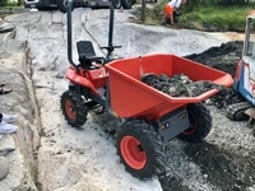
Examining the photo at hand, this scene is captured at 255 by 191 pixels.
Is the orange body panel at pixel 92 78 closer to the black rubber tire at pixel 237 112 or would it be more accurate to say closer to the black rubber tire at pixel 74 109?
the black rubber tire at pixel 74 109

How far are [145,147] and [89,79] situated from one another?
1.29 meters

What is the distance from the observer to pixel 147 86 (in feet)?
11.8

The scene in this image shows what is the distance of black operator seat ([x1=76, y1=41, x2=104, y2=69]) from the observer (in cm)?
476

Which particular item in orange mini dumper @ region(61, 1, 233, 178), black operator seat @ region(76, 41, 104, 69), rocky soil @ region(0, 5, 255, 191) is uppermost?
black operator seat @ region(76, 41, 104, 69)

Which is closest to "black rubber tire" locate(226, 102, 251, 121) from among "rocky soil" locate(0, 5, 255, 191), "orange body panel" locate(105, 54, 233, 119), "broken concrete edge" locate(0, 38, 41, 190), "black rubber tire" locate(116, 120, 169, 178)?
"rocky soil" locate(0, 5, 255, 191)

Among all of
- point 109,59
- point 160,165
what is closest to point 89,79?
point 109,59

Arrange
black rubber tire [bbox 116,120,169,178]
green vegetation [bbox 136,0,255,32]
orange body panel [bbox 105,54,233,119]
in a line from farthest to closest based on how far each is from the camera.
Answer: green vegetation [bbox 136,0,255,32], black rubber tire [bbox 116,120,169,178], orange body panel [bbox 105,54,233,119]

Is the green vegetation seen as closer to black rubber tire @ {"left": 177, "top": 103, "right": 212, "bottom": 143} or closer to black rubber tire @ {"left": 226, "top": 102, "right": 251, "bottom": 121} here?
black rubber tire @ {"left": 226, "top": 102, "right": 251, "bottom": 121}

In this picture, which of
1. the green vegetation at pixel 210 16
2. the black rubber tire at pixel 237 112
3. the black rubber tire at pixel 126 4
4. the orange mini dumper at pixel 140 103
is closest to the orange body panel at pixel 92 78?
the orange mini dumper at pixel 140 103

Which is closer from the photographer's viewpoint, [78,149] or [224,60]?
[78,149]

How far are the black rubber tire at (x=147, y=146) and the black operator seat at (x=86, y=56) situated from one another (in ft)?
3.69

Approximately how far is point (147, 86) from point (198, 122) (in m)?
1.18

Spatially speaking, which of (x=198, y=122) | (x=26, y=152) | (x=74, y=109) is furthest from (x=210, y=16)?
(x=26, y=152)

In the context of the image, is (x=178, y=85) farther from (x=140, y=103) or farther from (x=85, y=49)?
(x=85, y=49)
